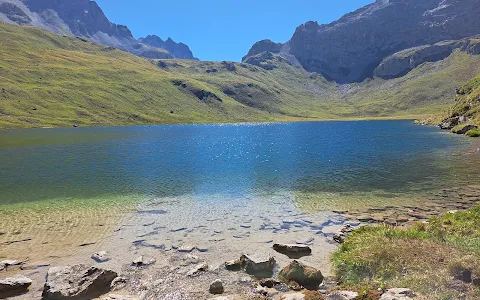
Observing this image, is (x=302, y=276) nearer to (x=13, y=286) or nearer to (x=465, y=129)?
(x=13, y=286)

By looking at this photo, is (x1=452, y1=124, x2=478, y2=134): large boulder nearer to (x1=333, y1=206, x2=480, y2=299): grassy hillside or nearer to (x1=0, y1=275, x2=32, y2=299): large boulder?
(x1=333, y1=206, x2=480, y2=299): grassy hillside

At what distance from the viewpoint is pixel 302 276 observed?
17.6m

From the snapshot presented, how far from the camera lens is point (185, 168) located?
62594 mm

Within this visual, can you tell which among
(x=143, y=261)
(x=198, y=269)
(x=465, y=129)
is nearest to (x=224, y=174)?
(x=143, y=261)

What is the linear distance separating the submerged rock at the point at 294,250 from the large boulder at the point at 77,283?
34.3ft

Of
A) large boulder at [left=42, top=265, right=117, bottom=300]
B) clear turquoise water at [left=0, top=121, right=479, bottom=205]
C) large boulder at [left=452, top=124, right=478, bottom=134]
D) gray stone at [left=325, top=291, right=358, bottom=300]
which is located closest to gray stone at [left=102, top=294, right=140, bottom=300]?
large boulder at [left=42, top=265, right=117, bottom=300]

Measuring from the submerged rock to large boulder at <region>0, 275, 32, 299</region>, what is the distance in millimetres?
14600

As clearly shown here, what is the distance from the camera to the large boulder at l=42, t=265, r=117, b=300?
54.0 feet

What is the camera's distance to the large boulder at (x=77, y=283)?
54.0 ft

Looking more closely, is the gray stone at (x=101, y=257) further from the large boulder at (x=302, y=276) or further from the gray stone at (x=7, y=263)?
the large boulder at (x=302, y=276)

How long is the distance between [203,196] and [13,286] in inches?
955

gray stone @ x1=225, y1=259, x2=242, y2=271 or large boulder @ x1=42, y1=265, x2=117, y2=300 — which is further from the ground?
large boulder @ x1=42, y1=265, x2=117, y2=300

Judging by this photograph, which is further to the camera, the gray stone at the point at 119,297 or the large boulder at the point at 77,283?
the large boulder at the point at 77,283

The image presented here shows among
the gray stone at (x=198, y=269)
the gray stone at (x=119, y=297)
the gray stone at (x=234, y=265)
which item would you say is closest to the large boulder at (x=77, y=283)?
the gray stone at (x=119, y=297)
